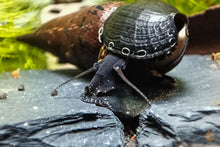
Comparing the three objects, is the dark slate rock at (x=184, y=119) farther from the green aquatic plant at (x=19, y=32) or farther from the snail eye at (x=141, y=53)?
the green aquatic plant at (x=19, y=32)

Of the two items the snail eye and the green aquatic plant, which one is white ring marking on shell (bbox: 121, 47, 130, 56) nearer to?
the snail eye

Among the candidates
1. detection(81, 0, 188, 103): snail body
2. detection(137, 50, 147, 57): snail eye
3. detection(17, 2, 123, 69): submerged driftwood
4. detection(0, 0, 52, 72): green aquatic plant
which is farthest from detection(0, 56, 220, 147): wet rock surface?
detection(0, 0, 52, 72): green aquatic plant

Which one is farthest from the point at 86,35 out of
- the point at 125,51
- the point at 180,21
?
the point at 180,21

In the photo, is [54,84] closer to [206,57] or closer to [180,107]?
[180,107]

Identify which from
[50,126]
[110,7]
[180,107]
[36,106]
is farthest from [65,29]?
[180,107]

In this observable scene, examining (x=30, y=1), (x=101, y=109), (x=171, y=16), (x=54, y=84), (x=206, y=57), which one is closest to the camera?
(x=101, y=109)

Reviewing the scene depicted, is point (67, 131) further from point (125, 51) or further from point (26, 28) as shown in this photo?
point (26, 28)
